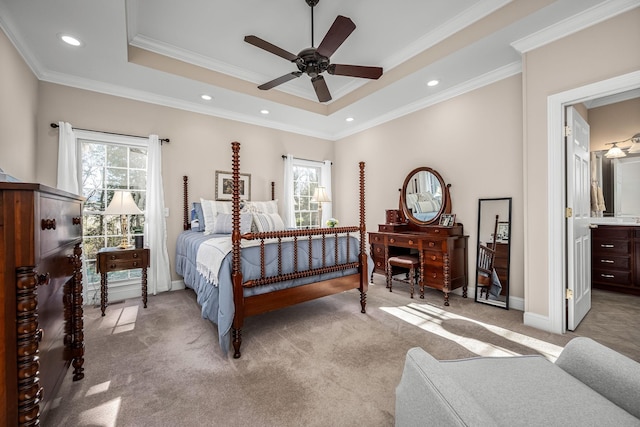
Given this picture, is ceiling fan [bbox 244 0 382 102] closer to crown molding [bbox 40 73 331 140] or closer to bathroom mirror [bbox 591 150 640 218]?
crown molding [bbox 40 73 331 140]

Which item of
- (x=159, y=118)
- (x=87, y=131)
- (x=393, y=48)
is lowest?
(x=87, y=131)

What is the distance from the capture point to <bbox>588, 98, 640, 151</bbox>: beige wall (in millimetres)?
3609

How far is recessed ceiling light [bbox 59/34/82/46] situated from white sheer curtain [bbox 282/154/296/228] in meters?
3.00

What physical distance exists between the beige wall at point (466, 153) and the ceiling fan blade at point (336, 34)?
217 cm

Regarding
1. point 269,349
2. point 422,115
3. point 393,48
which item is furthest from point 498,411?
point 422,115

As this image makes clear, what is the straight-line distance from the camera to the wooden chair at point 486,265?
3.21 m

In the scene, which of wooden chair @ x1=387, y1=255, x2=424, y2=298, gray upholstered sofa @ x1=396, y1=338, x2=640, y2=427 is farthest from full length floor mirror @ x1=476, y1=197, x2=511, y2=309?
gray upholstered sofa @ x1=396, y1=338, x2=640, y2=427

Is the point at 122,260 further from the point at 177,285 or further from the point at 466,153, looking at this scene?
the point at 466,153

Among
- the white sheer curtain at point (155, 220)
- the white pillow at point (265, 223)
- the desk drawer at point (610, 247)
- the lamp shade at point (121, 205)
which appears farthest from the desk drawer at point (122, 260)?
the desk drawer at point (610, 247)

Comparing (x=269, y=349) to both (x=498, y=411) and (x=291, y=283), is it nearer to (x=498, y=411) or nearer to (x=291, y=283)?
(x=291, y=283)

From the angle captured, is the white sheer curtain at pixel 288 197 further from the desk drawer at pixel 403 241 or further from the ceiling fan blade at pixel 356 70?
the ceiling fan blade at pixel 356 70

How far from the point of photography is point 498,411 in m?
0.83

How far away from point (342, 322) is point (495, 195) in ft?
7.74

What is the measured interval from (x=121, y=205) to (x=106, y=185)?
772mm
